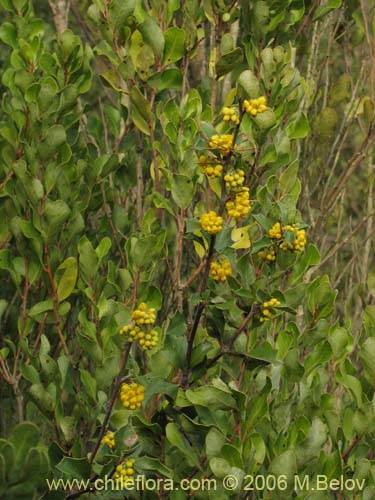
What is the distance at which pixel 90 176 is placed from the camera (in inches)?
102

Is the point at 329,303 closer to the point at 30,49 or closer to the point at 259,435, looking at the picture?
the point at 259,435

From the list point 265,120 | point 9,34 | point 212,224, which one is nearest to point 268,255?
point 212,224

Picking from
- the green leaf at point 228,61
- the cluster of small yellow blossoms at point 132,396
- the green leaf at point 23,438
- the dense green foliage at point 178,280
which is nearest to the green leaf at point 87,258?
the dense green foliage at point 178,280

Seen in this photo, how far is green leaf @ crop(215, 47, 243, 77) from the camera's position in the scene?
2.36 m

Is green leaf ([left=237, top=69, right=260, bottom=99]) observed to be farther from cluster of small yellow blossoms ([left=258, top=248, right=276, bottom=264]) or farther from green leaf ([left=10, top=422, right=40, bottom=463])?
green leaf ([left=10, top=422, right=40, bottom=463])

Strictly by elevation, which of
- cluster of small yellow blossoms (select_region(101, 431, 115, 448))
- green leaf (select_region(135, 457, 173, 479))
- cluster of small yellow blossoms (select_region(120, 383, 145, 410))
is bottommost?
cluster of small yellow blossoms (select_region(101, 431, 115, 448))

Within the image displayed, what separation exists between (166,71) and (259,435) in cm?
113

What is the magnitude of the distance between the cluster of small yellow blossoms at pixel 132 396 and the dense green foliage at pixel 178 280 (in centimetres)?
1

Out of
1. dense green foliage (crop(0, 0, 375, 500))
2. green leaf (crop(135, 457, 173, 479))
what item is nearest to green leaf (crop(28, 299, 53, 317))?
dense green foliage (crop(0, 0, 375, 500))

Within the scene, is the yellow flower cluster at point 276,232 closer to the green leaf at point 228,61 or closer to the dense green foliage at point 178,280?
the dense green foliage at point 178,280

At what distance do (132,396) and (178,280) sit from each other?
0.34 metres

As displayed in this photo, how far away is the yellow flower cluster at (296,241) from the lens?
1.87 m

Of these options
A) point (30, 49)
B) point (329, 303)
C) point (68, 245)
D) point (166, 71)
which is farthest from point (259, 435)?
point (30, 49)
